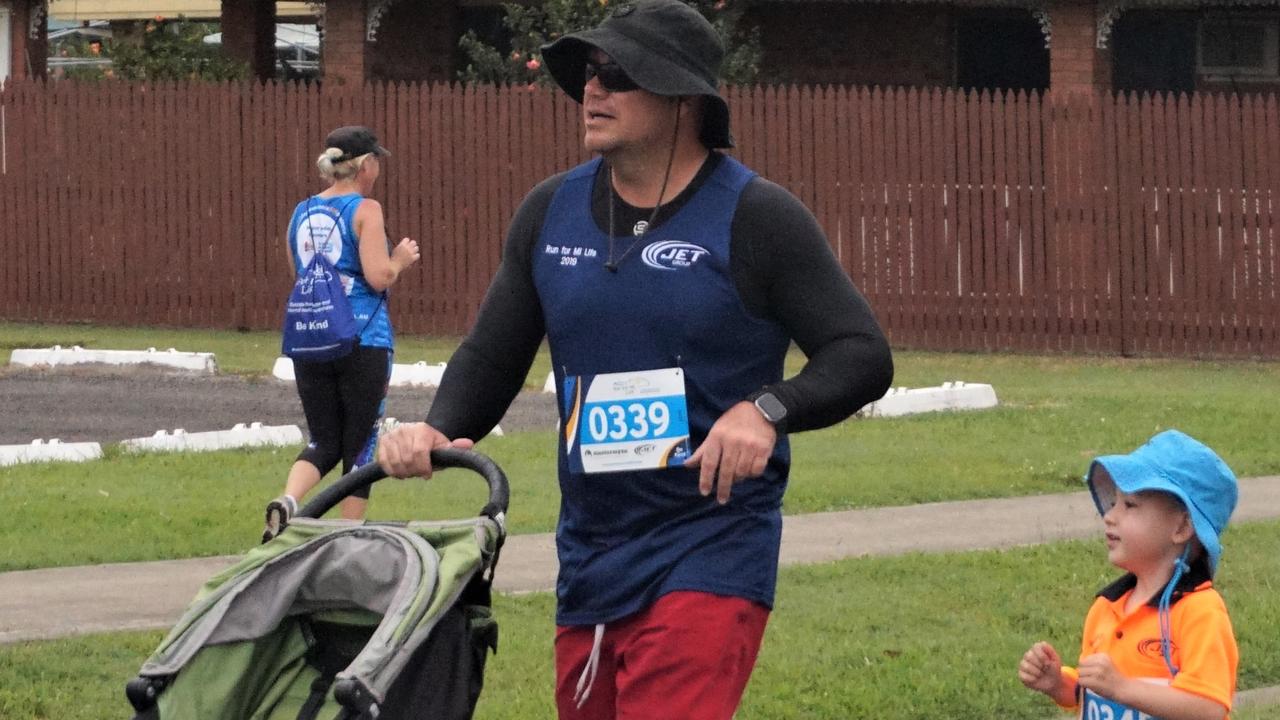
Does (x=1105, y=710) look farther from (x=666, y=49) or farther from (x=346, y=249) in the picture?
(x=346, y=249)

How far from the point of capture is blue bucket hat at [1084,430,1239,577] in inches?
182

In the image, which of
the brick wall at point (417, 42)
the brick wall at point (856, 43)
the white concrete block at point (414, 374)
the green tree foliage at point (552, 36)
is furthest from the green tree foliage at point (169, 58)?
the white concrete block at point (414, 374)

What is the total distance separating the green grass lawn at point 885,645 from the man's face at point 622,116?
262 centimetres

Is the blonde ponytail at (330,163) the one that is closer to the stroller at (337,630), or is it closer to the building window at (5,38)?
the stroller at (337,630)

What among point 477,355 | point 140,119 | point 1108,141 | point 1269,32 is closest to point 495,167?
point 140,119

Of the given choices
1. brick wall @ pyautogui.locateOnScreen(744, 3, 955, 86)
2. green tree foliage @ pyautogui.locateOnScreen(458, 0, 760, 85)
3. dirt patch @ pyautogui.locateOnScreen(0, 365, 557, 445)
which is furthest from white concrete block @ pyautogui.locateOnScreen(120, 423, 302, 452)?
brick wall @ pyautogui.locateOnScreen(744, 3, 955, 86)

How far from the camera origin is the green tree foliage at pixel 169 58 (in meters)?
24.8

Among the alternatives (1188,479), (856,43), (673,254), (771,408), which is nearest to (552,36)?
(856,43)

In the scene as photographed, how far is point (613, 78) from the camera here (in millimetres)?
4453

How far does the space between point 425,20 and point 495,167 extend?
22.7ft

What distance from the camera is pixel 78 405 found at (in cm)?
1520

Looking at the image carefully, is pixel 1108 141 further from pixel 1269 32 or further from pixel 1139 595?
pixel 1139 595

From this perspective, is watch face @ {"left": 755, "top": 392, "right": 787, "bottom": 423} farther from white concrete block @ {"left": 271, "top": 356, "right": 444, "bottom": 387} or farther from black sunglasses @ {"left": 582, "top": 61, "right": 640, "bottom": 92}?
white concrete block @ {"left": 271, "top": 356, "right": 444, "bottom": 387}

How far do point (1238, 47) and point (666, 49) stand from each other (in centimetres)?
2226
